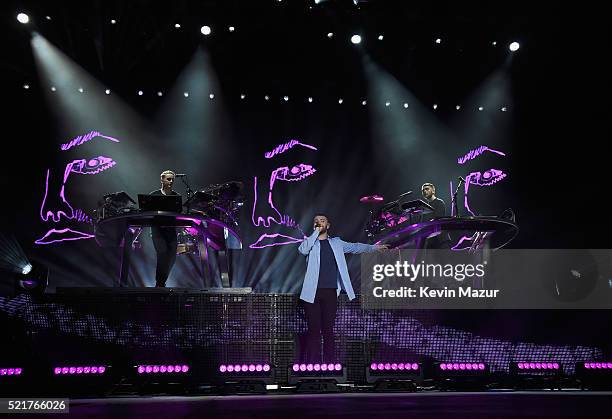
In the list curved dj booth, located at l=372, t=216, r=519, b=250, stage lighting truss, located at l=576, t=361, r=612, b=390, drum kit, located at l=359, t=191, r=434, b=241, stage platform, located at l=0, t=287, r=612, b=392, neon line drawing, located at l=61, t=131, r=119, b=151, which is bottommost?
stage lighting truss, located at l=576, t=361, r=612, b=390

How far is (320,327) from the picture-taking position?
13.9ft

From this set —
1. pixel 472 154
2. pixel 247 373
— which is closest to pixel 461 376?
pixel 247 373

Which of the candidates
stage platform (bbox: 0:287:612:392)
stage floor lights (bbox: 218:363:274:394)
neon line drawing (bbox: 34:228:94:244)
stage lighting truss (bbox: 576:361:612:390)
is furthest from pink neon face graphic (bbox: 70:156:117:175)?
stage lighting truss (bbox: 576:361:612:390)

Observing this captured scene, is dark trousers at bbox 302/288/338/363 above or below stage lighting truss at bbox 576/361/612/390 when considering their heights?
above

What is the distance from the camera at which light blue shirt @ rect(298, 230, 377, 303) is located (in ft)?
14.2

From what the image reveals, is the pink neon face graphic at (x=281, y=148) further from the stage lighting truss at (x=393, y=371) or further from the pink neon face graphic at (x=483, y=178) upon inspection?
the stage lighting truss at (x=393, y=371)

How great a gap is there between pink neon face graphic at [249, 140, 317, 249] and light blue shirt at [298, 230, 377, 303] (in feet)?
11.0

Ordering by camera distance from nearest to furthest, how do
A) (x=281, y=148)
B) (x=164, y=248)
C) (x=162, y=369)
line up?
(x=162, y=369) < (x=164, y=248) < (x=281, y=148)

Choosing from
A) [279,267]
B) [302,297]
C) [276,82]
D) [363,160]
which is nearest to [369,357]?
[302,297]

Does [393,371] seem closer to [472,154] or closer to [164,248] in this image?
[164,248]

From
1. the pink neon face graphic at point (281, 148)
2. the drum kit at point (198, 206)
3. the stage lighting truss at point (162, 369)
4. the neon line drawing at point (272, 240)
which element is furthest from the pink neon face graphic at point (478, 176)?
the stage lighting truss at point (162, 369)

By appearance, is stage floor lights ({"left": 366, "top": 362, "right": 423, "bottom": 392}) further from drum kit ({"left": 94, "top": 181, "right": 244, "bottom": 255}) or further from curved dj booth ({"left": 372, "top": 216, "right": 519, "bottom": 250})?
drum kit ({"left": 94, "top": 181, "right": 244, "bottom": 255})

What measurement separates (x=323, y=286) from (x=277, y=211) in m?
3.96

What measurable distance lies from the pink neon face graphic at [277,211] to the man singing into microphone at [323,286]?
3349 millimetres
